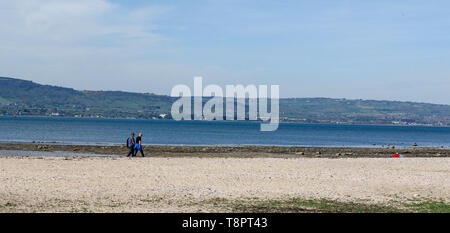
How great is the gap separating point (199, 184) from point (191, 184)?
29 centimetres

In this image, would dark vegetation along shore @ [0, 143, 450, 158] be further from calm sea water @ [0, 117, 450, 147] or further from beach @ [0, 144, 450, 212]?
beach @ [0, 144, 450, 212]

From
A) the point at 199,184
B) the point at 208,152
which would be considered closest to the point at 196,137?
the point at 208,152

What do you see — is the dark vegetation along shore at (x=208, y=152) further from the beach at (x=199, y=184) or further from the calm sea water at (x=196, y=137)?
the beach at (x=199, y=184)

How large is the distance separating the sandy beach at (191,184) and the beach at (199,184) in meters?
0.03

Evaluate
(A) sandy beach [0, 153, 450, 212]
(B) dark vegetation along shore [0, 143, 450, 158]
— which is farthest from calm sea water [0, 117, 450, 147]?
(A) sandy beach [0, 153, 450, 212]

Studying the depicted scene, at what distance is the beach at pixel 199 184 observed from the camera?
16969 mm

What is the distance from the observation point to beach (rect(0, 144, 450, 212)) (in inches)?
668

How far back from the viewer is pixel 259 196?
62.5ft

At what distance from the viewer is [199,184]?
A: 2153 cm

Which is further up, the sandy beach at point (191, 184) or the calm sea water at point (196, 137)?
the sandy beach at point (191, 184)

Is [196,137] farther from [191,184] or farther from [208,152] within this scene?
[191,184]

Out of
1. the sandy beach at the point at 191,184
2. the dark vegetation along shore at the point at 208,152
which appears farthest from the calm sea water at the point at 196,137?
the sandy beach at the point at 191,184
